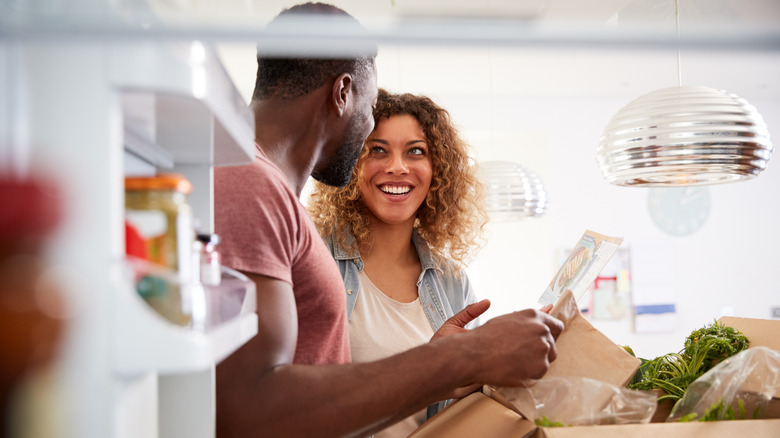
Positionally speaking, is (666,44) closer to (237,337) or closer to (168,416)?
(237,337)

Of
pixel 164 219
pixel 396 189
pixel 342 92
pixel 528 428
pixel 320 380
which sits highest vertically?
pixel 342 92

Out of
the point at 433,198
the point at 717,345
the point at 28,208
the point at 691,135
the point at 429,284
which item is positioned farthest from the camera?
the point at 433,198

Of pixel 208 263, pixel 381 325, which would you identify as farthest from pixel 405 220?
pixel 208 263

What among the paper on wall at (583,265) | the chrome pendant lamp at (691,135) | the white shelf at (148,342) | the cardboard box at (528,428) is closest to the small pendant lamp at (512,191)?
the chrome pendant lamp at (691,135)

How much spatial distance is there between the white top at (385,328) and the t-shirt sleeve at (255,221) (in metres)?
0.89

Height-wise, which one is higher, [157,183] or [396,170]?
[396,170]

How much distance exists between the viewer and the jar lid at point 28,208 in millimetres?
383

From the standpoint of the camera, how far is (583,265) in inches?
56.7

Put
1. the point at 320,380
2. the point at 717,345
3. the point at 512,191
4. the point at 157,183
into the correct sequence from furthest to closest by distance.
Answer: the point at 512,191 < the point at 717,345 < the point at 320,380 < the point at 157,183

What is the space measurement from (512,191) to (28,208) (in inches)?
120

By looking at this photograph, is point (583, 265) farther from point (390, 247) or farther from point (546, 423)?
point (390, 247)

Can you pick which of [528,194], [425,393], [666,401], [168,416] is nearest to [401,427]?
[666,401]

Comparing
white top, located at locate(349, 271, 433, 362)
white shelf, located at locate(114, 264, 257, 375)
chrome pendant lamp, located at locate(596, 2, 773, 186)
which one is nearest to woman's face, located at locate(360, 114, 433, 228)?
white top, located at locate(349, 271, 433, 362)

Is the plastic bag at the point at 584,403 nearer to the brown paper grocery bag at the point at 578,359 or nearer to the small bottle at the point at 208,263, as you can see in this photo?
the brown paper grocery bag at the point at 578,359
